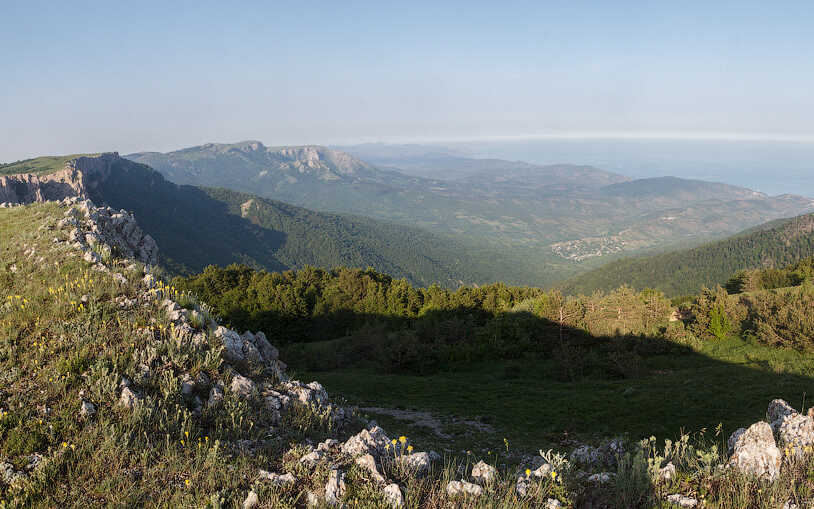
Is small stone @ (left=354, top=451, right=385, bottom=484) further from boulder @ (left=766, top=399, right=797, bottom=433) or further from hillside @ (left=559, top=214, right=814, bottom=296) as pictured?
hillside @ (left=559, top=214, right=814, bottom=296)

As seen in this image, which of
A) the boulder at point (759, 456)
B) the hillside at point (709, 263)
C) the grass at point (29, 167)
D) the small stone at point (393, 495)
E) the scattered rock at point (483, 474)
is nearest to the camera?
the small stone at point (393, 495)

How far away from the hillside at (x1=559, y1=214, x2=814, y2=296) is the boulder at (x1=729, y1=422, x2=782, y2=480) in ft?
525

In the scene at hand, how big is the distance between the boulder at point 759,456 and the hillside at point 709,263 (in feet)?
525

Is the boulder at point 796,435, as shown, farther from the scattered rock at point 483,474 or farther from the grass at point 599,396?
the grass at point 599,396

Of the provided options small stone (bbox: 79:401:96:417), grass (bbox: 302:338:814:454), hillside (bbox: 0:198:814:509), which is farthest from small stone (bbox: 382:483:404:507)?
grass (bbox: 302:338:814:454)

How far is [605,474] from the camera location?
639 centimetres

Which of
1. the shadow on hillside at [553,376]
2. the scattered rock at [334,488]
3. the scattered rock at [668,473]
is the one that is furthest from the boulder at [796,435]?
the shadow on hillside at [553,376]

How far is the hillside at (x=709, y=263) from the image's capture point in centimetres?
15750

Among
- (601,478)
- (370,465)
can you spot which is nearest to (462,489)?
(370,465)

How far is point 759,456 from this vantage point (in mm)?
5965

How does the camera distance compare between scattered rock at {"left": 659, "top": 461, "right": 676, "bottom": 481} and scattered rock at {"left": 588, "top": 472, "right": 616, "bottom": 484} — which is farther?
scattered rock at {"left": 588, "top": 472, "right": 616, "bottom": 484}

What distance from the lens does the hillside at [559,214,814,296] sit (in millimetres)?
157500

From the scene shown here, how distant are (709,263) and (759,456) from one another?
20838cm

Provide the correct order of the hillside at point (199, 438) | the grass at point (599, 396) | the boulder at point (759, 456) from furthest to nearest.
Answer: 1. the grass at point (599, 396)
2. the boulder at point (759, 456)
3. the hillside at point (199, 438)
